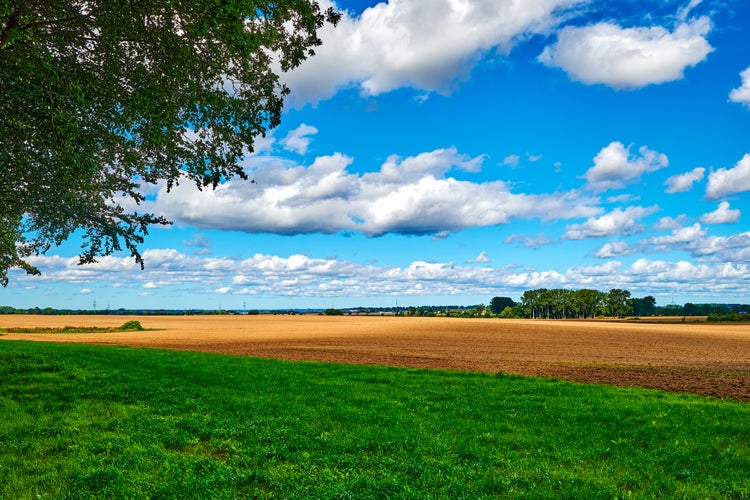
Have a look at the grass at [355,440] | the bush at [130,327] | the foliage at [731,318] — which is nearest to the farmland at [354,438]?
the grass at [355,440]

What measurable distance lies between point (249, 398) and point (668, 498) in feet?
39.5

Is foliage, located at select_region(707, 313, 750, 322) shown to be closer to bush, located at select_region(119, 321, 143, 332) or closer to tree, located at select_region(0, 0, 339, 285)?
bush, located at select_region(119, 321, 143, 332)

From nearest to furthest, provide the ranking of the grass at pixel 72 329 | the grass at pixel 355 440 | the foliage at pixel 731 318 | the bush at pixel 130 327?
the grass at pixel 355 440 < the grass at pixel 72 329 < the bush at pixel 130 327 < the foliage at pixel 731 318

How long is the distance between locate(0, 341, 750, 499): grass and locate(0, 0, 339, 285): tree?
22.3 feet

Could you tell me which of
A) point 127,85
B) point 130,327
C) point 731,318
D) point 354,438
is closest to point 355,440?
point 354,438

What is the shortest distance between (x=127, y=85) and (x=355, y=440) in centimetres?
1169

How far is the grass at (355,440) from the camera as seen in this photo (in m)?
8.52

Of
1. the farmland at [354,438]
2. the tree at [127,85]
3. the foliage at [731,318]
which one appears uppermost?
the tree at [127,85]

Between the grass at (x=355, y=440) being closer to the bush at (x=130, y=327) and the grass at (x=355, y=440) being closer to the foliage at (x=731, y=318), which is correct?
the bush at (x=130, y=327)

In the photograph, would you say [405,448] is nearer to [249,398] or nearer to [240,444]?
[240,444]

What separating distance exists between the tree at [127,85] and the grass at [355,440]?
679 centimetres

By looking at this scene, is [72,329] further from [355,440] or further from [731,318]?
[731,318]

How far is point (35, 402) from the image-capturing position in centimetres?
1418

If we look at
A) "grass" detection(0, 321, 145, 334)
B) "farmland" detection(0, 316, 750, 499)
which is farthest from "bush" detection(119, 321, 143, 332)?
"farmland" detection(0, 316, 750, 499)
